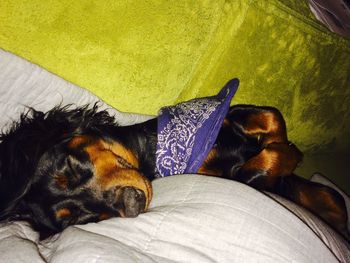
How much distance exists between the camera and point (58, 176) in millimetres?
1656

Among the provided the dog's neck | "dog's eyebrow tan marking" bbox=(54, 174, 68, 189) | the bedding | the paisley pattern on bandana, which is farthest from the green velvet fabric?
the bedding

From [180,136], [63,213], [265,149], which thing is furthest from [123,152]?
[265,149]

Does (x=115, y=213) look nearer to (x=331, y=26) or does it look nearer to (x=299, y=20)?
(x=299, y=20)

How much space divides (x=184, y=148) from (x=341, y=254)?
2.89 feet

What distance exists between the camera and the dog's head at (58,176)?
1.62 metres

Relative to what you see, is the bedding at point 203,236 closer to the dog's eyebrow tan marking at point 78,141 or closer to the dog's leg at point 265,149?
the dog's leg at point 265,149

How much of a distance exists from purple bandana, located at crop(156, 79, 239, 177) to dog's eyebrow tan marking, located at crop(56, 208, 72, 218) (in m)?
0.50

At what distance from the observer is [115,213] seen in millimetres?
A: 1575

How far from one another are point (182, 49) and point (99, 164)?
2.38 feet

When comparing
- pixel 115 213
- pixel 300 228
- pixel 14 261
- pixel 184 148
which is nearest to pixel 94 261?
pixel 14 261

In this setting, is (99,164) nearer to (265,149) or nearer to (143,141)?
(143,141)

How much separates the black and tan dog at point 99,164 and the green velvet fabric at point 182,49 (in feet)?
0.71

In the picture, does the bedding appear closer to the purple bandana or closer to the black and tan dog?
the black and tan dog

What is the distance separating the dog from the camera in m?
1.64
